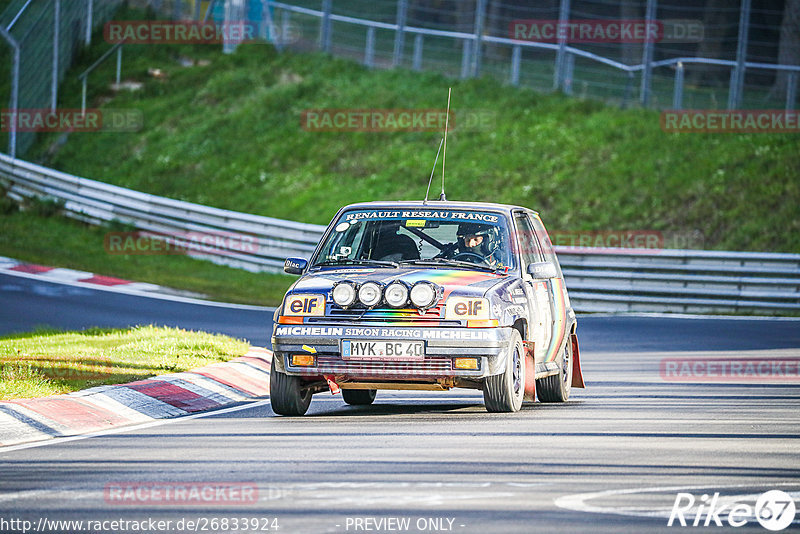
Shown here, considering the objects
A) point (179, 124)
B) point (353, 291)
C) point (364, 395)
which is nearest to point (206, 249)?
point (179, 124)

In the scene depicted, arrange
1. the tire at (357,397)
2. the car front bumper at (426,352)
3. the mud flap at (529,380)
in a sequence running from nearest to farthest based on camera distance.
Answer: the car front bumper at (426,352), the mud flap at (529,380), the tire at (357,397)

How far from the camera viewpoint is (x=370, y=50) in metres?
37.8

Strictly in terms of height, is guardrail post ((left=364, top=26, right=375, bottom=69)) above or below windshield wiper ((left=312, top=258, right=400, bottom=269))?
above

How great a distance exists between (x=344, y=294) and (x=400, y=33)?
26341 millimetres

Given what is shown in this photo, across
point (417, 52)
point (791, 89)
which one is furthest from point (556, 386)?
point (417, 52)

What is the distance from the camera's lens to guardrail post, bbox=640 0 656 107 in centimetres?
2895

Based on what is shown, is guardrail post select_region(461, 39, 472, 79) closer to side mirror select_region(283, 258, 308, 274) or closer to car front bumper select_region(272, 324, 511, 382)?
side mirror select_region(283, 258, 308, 274)

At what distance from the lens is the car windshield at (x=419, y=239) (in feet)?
35.9

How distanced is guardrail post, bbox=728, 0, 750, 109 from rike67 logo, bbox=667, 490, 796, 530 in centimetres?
2233

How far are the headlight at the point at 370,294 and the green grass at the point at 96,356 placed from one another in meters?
2.54

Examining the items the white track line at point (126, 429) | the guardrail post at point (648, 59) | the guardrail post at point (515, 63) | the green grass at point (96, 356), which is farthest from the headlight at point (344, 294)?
the guardrail post at point (515, 63)

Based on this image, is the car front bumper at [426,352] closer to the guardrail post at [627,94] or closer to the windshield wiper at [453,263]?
the windshield wiper at [453,263]

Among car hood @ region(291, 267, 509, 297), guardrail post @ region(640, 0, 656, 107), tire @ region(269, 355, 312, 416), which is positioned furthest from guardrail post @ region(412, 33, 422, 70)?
tire @ region(269, 355, 312, 416)

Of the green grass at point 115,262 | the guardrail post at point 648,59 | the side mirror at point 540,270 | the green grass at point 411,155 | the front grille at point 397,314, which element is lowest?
the green grass at point 115,262
